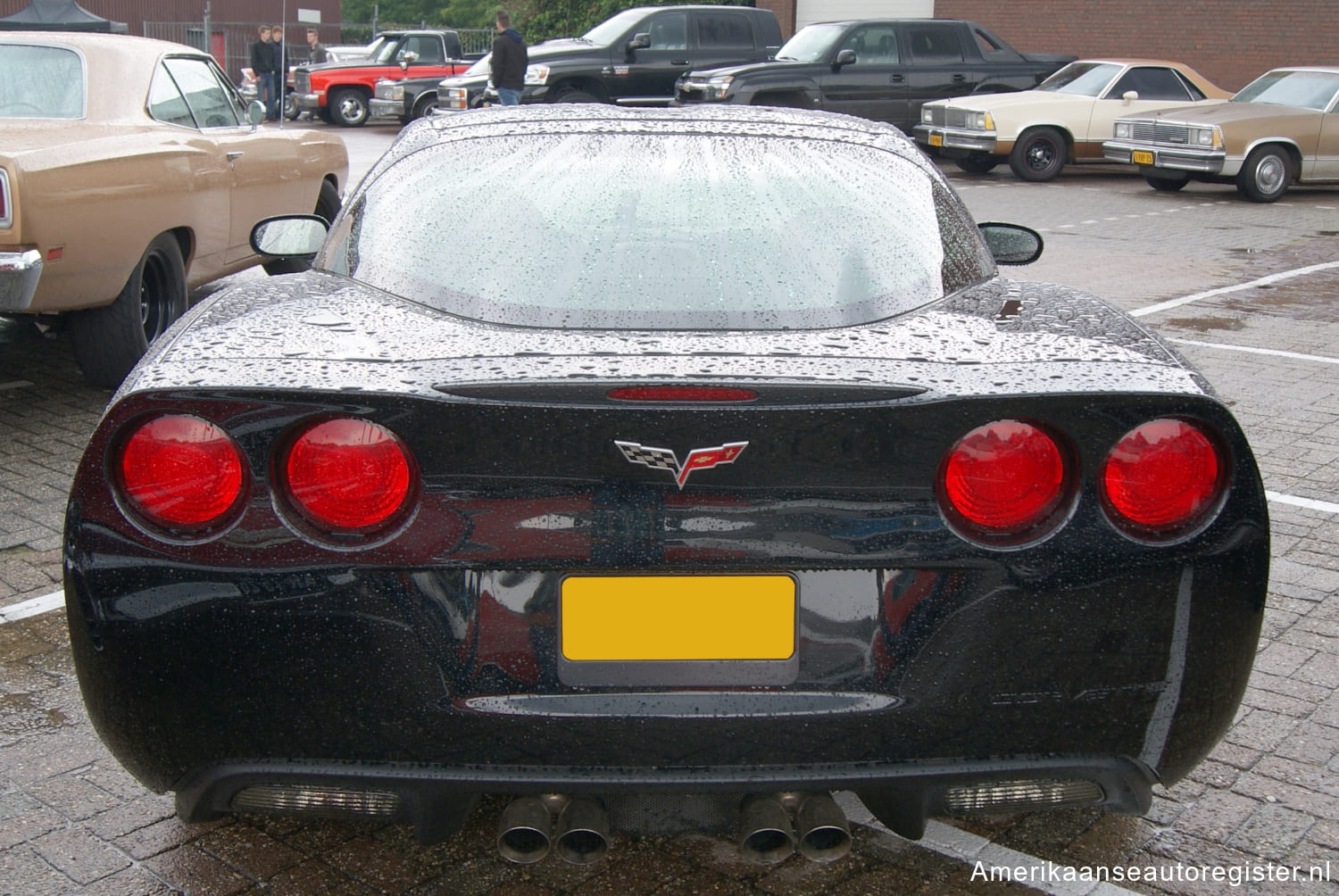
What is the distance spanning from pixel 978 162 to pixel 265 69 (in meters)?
16.8

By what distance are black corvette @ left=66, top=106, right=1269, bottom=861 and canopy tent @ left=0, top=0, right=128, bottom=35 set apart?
2020 cm

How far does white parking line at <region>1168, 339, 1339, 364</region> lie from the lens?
759 centimetres

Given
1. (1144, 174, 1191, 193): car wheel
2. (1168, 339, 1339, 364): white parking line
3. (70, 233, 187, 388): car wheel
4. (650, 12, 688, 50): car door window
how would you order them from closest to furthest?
1. (70, 233, 187, 388): car wheel
2. (1168, 339, 1339, 364): white parking line
3. (1144, 174, 1191, 193): car wheel
4. (650, 12, 688, 50): car door window

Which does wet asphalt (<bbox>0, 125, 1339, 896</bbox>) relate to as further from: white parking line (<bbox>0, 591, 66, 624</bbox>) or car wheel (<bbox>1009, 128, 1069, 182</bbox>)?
car wheel (<bbox>1009, 128, 1069, 182</bbox>)

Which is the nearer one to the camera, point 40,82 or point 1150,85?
point 40,82

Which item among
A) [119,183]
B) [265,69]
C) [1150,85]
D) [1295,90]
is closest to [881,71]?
[1150,85]

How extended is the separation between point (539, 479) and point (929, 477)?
1.92ft

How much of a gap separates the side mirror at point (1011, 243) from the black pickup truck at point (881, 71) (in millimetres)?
14459

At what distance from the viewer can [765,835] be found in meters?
2.19

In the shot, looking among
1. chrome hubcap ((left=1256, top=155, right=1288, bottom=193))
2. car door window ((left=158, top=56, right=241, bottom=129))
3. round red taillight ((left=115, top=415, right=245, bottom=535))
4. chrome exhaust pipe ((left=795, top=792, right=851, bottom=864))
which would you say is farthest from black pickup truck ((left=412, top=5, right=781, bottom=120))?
chrome exhaust pipe ((left=795, top=792, right=851, bottom=864))

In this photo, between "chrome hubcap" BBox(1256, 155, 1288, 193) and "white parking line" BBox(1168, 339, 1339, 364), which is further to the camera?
"chrome hubcap" BBox(1256, 155, 1288, 193)

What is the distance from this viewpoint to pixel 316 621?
204 cm

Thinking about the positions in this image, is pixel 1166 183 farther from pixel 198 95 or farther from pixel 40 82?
pixel 40 82

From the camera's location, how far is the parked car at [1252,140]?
15406 mm
